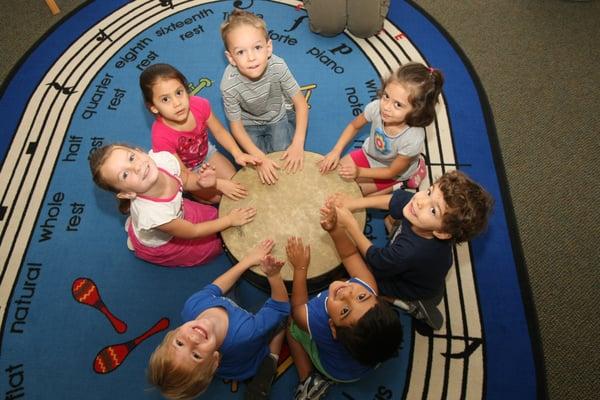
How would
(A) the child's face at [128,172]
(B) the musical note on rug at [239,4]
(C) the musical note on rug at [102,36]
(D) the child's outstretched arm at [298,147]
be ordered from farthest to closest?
(B) the musical note on rug at [239,4], (C) the musical note on rug at [102,36], (D) the child's outstretched arm at [298,147], (A) the child's face at [128,172]

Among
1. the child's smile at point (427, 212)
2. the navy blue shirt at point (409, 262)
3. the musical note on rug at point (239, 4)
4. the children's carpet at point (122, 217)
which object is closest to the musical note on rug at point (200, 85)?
the children's carpet at point (122, 217)

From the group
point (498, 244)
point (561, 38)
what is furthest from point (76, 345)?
point (561, 38)

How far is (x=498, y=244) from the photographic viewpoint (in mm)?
2334

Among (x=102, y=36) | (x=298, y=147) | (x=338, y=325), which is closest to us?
(x=338, y=325)

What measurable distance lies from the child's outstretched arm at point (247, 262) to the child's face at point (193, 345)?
315mm

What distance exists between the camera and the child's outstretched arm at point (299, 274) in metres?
1.74

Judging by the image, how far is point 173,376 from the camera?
142cm

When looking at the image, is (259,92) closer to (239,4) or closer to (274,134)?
(274,134)

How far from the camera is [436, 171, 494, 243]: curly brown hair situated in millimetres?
1581

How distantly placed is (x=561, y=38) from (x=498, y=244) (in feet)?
6.14

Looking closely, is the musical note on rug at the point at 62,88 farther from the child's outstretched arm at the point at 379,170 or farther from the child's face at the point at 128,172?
→ the child's outstretched arm at the point at 379,170

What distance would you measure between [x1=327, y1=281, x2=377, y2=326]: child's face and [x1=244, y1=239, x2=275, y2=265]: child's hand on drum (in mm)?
344

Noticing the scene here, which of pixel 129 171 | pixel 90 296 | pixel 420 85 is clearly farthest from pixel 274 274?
pixel 90 296

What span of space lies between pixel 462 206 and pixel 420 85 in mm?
591
